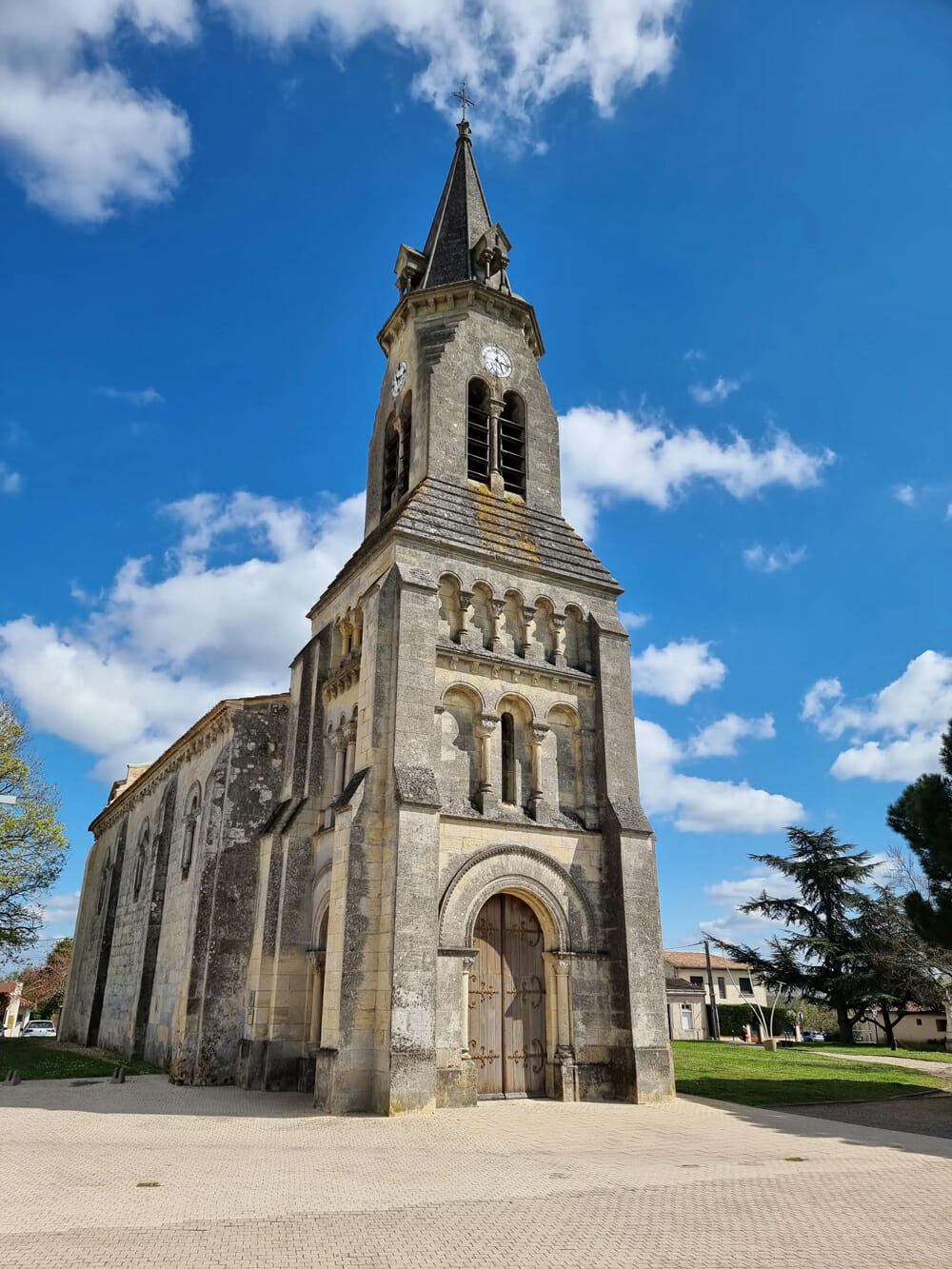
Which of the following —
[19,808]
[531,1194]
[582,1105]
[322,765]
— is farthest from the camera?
[19,808]

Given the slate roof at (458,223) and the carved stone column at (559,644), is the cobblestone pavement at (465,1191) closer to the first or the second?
the carved stone column at (559,644)

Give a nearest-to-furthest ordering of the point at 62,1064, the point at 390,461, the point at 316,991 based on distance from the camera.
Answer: the point at 316,991 < the point at 62,1064 < the point at 390,461

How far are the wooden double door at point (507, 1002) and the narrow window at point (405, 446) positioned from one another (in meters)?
10.5

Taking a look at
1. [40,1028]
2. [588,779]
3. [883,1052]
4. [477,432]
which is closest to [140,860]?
[588,779]

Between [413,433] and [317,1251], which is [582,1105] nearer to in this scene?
[317,1251]

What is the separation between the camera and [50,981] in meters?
71.6

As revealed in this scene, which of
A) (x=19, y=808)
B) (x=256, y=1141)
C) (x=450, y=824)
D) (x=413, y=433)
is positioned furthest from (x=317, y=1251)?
(x=19, y=808)

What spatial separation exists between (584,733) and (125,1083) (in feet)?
40.5

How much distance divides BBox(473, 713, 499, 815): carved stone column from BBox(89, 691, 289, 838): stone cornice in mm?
6629

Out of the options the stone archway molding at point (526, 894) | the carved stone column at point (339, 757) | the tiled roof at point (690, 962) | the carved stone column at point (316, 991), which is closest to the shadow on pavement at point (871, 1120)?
the stone archway molding at point (526, 894)

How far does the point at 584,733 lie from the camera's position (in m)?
18.8

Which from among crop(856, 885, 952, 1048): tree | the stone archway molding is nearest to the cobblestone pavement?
the stone archway molding

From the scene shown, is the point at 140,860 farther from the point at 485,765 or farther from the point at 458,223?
the point at 458,223

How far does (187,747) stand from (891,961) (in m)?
27.7
